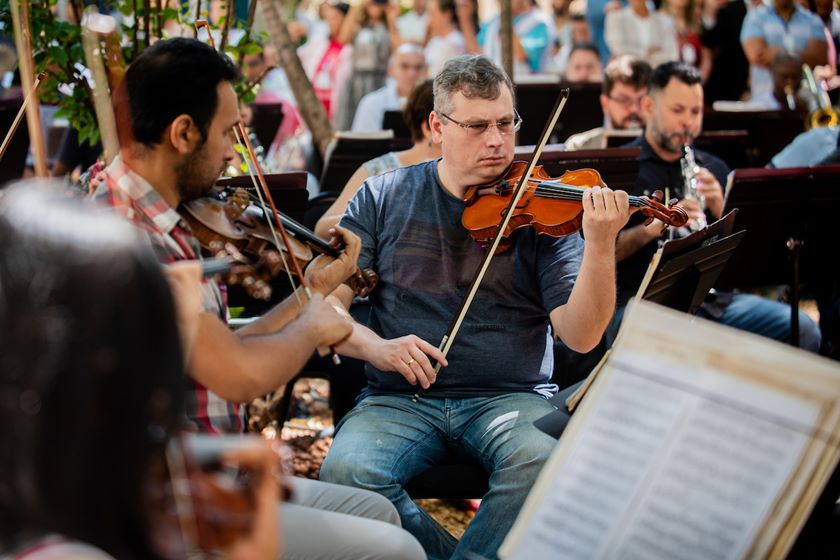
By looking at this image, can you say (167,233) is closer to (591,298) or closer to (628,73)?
(591,298)

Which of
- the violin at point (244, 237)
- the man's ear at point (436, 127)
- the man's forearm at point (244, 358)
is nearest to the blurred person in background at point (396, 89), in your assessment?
the man's ear at point (436, 127)

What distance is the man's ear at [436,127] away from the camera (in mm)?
3172

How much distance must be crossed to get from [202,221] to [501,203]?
3.53ft

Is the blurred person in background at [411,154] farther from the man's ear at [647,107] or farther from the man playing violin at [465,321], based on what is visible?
the man's ear at [647,107]

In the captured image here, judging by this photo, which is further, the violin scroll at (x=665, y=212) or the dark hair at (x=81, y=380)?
the violin scroll at (x=665, y=212)

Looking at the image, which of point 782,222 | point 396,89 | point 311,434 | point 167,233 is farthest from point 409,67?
point 167,233

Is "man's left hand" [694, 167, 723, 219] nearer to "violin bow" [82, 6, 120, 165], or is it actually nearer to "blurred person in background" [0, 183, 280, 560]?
"violin bow" [82, 6, 120, 165]

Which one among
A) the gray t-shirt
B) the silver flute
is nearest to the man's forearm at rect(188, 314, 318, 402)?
the gray t-shirt

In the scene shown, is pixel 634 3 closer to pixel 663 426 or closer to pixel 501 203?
pixel 501 203

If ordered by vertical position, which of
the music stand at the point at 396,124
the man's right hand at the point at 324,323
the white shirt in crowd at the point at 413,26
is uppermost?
the white shirt in crowd at the point at 413,26

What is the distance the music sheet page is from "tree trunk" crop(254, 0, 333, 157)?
13.5 ft

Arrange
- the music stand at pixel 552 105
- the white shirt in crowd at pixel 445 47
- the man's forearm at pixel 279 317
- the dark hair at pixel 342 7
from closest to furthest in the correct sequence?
the man's forearm at pixel 279 317, the music stand at pixel 552 105, the white shirt in crowd at pixel 445 47, the dark hair at pixel 342 7

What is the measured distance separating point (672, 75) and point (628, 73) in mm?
859

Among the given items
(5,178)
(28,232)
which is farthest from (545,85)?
(28,232)
